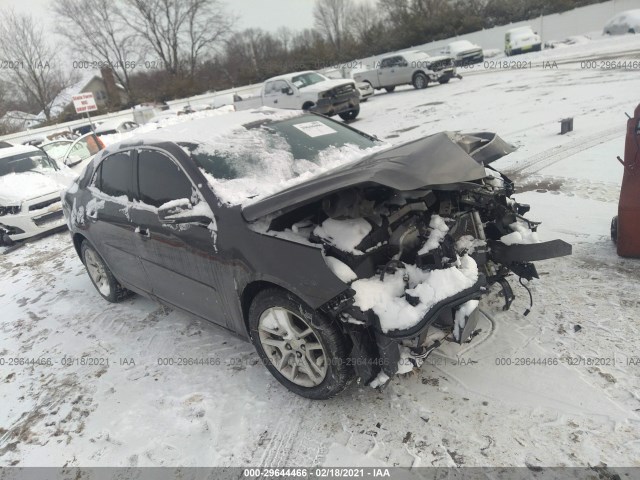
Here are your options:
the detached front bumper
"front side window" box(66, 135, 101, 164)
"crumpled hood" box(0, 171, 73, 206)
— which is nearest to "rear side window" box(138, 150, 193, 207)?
"crumpled hood" box(0, 171, 73, 206)

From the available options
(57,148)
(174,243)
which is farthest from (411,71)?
(174,243)

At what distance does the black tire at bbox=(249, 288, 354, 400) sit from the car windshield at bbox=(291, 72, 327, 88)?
43.8ft

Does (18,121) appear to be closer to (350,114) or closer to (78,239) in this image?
(350,114)

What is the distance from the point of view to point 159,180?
3531mm

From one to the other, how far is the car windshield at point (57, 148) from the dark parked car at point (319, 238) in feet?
36.2

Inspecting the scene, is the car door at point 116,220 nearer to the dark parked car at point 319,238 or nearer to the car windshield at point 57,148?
the dark parked car at point 319,238

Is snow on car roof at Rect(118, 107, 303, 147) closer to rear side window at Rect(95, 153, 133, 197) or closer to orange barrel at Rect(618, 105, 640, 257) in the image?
rear side window at Rect(95, 153, 133, 197)

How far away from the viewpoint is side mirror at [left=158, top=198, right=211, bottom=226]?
3152mm

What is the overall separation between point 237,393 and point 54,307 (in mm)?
3297

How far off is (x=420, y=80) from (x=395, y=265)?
1860 centimetres

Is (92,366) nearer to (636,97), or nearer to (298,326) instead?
(298,326)

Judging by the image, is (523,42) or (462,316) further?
(523,42)

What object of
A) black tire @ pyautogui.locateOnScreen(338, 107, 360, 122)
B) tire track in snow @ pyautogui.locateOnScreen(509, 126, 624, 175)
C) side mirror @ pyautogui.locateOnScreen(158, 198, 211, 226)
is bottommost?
tire track in snow @ pyautogui.locateOnScreen(509, 126, 624, 175)

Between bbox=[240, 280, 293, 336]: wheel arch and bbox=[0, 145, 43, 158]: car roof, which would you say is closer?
bbox=[240, 280, 293, 336]: wheel arch
